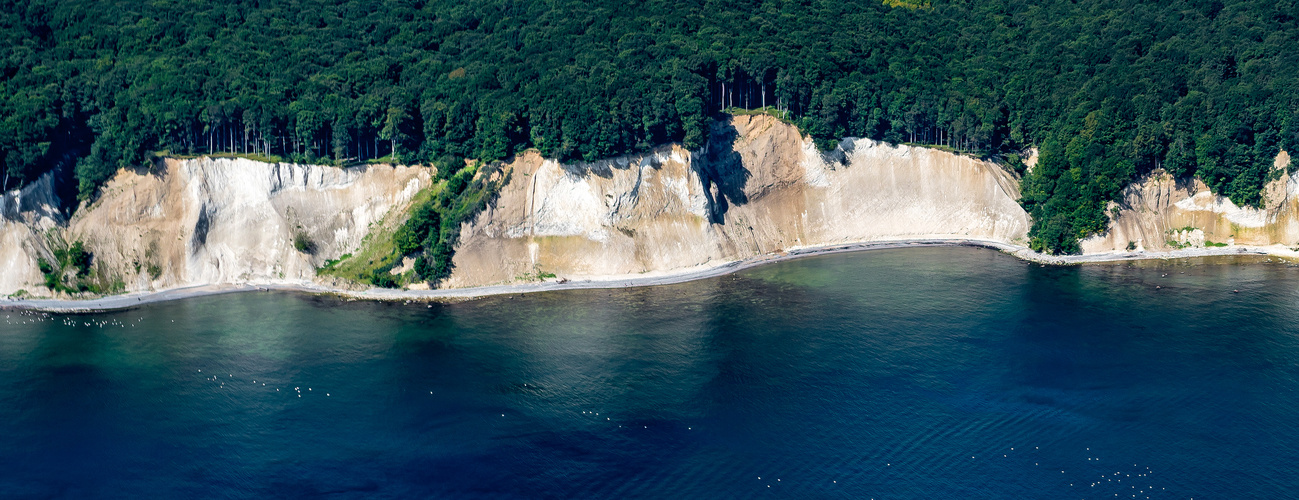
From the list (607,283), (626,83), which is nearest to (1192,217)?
(626,83)

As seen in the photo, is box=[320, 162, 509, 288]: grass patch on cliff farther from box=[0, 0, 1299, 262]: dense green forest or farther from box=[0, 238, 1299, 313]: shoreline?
box=[0, 0, 1299, 262]: dense green forest

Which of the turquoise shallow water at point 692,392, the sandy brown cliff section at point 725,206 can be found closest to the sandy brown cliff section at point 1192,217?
the turquoise shallow water at point 692,392

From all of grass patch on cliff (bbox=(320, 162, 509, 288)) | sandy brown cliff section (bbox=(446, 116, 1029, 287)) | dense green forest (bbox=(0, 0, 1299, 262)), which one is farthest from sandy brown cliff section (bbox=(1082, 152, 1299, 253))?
grass patch on cliff (bbox=(320, 162, 509, 288))

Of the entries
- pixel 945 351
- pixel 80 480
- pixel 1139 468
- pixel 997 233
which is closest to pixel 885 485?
pixel 1139 468

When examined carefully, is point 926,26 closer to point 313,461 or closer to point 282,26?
point 282,26

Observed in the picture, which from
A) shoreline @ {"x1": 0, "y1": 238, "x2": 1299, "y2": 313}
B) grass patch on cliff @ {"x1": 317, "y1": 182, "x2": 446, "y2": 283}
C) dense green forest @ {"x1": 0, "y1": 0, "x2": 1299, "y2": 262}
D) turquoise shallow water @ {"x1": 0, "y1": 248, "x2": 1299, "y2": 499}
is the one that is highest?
dense green forest @ {"x1": 0, "y1": 0, "x2": 1299, "y2": 262}

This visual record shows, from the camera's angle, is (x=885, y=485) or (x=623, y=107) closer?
(x=885, y=485)
